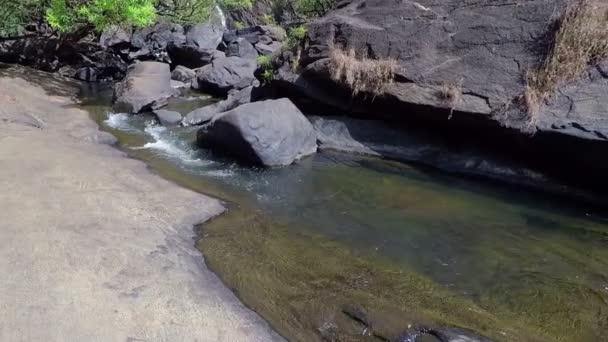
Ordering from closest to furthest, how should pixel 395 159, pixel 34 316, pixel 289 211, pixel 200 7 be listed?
pixel 34 316 → pixel 289 211 → pixel 395 159 → pixel 200 7

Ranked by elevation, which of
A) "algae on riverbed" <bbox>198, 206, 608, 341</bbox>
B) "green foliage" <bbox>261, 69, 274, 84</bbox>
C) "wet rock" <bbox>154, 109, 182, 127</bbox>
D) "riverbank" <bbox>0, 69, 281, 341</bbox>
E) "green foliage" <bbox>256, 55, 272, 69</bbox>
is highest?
"green foliage" <bbox>256, 55, 272, 69</bbox>

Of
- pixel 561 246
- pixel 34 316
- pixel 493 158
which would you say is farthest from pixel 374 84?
pixel 34 316

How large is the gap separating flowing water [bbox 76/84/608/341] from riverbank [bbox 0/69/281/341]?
1.41 ft

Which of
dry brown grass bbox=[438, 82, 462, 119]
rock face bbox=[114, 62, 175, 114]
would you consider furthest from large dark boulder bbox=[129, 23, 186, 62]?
dry brown grass bbox=[438, 82, 462, 119]

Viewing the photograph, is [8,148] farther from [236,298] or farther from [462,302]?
[462,302]

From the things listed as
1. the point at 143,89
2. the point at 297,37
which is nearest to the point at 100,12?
the point at 143,89

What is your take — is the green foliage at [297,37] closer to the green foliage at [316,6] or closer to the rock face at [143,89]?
the rock face at [143,89]

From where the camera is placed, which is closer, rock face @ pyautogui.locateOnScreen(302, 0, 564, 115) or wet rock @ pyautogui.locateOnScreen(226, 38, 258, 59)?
rock face @ pyautogui.locateOnScreen(302, 0, 564, 115)

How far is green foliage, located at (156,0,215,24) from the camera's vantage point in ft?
54.3

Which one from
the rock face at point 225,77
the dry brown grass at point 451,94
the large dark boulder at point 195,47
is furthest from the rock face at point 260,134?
the large dark boulder at point 195,47

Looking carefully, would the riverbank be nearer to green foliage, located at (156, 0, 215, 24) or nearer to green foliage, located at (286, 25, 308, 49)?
green foliage, located at (286, 25, 308, 49)

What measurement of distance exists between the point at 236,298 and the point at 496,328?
8.85ft

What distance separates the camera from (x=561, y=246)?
6793mm

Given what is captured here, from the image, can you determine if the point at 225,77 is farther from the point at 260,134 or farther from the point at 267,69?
the point at 260,134
